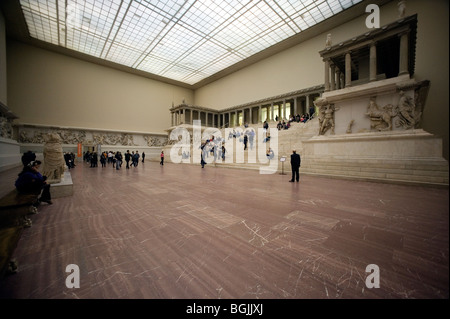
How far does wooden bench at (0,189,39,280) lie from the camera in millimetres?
1615

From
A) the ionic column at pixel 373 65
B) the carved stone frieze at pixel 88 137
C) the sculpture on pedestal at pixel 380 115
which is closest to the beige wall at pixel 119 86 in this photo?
the carved stone frieze at pixel 88 137

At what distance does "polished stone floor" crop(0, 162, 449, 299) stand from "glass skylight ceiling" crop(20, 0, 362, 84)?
2036cm

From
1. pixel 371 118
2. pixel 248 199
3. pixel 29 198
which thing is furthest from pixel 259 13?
pixel 29 198

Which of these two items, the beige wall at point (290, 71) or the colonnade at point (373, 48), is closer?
the colonnade at point (373, 48)

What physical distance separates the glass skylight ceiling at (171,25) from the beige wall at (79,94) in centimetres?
276

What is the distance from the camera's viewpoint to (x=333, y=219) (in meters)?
3.24

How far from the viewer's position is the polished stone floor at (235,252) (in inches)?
67.1

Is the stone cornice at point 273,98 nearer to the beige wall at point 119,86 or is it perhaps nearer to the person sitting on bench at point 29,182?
the beige wall at point 119,86

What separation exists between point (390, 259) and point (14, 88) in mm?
33263

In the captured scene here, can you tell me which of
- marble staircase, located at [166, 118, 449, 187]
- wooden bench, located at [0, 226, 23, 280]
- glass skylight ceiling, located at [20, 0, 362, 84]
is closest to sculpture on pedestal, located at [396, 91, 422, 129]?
marble staircase, located at [166, 118, 449, 187]

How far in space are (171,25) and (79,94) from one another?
16.0 metres
